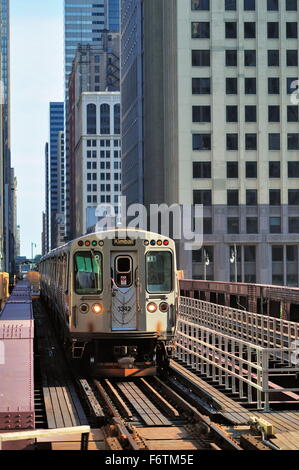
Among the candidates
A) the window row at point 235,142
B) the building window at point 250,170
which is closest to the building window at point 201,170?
Answer: the window row at point 235,142

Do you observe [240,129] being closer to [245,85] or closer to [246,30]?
[245,85]

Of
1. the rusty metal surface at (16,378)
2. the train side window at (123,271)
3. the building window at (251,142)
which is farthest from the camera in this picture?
the building window at (251,142)

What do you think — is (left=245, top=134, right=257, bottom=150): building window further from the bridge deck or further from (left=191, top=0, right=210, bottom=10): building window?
the bridge deck

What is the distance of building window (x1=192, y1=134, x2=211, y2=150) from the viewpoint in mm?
80500

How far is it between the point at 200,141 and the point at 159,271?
63.3 m

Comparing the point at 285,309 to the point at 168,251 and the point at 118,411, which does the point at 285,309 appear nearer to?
the point at 168,251

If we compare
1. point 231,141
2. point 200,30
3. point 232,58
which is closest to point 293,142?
point 231,141

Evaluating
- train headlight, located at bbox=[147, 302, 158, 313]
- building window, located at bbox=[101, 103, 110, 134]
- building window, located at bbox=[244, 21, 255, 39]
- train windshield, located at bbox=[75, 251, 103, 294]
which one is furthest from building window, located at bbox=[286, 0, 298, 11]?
building window, located at bbox=[101, 103, 110, 134]

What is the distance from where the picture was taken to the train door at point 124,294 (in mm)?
18062

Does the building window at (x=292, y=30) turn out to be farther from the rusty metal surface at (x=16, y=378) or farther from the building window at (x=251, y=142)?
the rusty metal surface at (x=16, y=378)

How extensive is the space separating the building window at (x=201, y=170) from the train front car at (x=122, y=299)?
62224 millimetres

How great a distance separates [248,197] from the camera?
265ft

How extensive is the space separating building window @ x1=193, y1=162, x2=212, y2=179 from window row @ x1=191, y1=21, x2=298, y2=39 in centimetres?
1317

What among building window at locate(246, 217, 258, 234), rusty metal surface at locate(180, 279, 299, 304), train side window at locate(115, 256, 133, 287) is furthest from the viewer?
building window at locate(246, 217, 258, 234)
